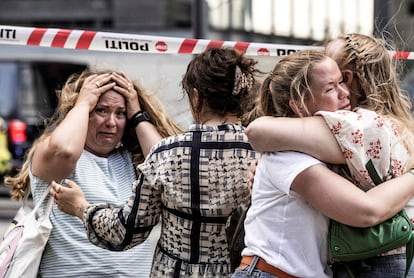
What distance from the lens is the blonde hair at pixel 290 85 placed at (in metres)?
2.53

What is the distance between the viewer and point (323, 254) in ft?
8.18

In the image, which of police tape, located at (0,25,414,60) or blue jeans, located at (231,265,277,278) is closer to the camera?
blue jeans, located at (231,265,277,278)

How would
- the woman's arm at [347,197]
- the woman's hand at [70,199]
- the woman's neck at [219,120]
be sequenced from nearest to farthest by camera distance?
the woman's arm at [347,197]
the woman's neck at [219,120]
the woman's hand at [70,199]

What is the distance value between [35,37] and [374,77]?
1.81m

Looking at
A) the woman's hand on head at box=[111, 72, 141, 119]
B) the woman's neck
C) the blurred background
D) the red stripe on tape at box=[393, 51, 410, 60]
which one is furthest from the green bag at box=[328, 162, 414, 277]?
the blurred background

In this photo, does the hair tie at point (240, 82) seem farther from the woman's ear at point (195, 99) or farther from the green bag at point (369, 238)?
the green bag at point (369, 238)

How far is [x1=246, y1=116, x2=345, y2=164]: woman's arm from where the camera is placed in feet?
7.99

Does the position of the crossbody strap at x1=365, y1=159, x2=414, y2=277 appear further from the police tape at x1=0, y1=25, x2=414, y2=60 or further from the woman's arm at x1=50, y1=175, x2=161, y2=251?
the police tape at x1=0, y1=25, x2=414, y2=60

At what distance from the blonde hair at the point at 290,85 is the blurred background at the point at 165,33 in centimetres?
123

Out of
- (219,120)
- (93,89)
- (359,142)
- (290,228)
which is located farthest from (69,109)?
(359,142)

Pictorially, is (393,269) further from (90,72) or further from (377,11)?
(377,11)

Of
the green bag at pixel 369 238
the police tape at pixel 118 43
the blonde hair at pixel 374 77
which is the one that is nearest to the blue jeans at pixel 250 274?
the green bag at pixel 369 238

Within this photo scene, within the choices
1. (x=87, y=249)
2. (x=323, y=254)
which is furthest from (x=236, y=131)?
(x=87, y=249)

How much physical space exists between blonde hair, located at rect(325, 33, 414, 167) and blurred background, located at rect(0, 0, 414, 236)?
49.7 inches
